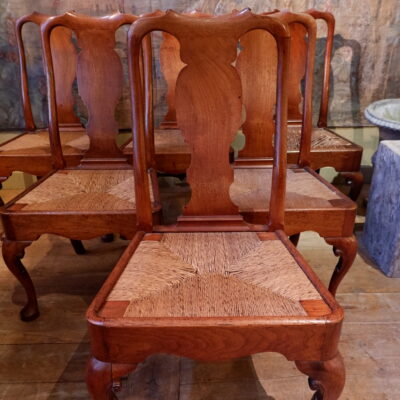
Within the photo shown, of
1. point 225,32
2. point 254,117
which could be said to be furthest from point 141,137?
point 254,117

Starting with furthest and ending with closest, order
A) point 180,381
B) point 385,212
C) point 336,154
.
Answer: point 336,154 → point 385,212 → point 180,381

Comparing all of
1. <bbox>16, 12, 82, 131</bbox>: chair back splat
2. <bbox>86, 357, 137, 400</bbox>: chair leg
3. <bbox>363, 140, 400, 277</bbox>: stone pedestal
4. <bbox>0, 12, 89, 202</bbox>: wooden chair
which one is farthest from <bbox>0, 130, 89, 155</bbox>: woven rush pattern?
<bbox>363, 140, 400, 277</bbox>: stone pedestal

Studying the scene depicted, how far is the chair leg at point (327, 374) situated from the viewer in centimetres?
82

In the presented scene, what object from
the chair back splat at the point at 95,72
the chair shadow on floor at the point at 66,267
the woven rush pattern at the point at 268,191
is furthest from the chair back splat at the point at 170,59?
the chair shadow on floor at the point at 66,267

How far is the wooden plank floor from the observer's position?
3.82ft

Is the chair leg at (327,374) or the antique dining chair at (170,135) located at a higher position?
the antique dining chair at (170,135)

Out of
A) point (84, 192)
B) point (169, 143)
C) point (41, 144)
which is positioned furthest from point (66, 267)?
point (169, 143)

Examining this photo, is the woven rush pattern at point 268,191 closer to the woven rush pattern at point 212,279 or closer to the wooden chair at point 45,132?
the woven rush pattern at point 212,279

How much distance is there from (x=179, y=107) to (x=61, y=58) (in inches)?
54.0

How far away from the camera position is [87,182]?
1.51 metres

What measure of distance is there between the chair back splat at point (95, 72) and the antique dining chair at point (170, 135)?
0.74 feet

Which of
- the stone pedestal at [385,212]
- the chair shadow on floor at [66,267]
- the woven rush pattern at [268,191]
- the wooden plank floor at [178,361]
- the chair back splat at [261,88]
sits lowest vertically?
the chair shadow on floor at [66,267]

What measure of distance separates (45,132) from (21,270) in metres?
1.14

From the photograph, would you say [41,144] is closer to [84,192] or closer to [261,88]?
[84,192]
